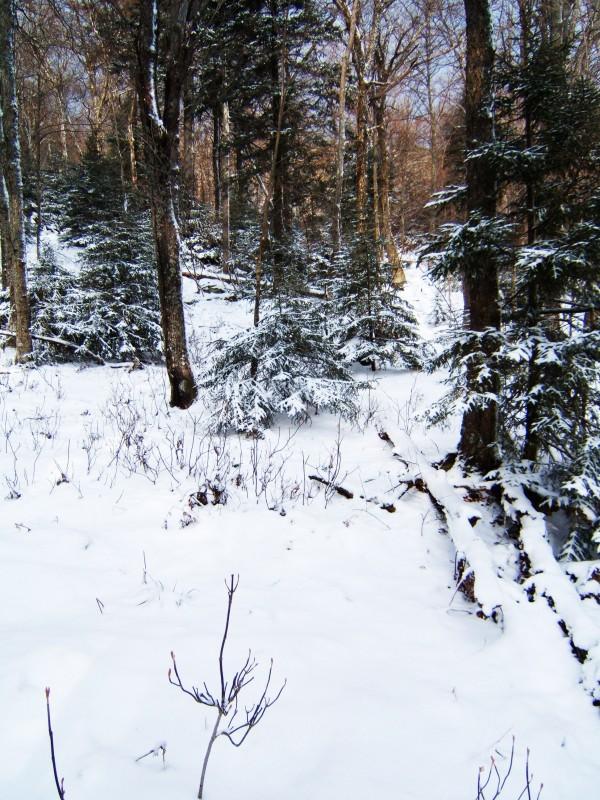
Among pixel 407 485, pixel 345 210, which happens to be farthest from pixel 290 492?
pixel 345 210

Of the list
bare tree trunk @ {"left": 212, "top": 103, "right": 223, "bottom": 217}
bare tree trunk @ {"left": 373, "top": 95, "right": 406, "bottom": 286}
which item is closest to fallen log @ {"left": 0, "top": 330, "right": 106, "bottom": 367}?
bare tree trunk @ {"left": 212, "top": 103, "right": 223, "bottom": 217}

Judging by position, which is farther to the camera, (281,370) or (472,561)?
(281,370)

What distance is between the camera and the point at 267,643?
2.16m

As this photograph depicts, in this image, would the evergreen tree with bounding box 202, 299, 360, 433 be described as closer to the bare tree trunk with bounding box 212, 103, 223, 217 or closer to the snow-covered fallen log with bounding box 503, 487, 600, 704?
the snow-covered fallen log with bounding box 503, 487, 600, 704

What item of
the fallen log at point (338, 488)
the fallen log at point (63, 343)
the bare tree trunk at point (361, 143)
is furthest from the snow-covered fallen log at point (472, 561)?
the bare tree trunk at point (361, 143)

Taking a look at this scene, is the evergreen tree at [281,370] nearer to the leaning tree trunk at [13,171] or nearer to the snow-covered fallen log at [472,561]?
the snow-covered fallen log at [472,561]

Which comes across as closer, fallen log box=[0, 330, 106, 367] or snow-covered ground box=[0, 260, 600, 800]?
snow-covered ground box=[0, 260, 600, 800]

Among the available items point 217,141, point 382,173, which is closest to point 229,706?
point 382,173

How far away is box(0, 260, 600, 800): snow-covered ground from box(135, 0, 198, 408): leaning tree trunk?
8.87 ft

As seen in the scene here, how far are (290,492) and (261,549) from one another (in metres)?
0.87

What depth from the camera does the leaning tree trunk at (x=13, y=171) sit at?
25.6 ft

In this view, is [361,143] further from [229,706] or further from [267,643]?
[229,706]

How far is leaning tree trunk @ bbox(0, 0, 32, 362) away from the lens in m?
7.81

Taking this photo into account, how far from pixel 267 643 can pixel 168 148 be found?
6699 mm
